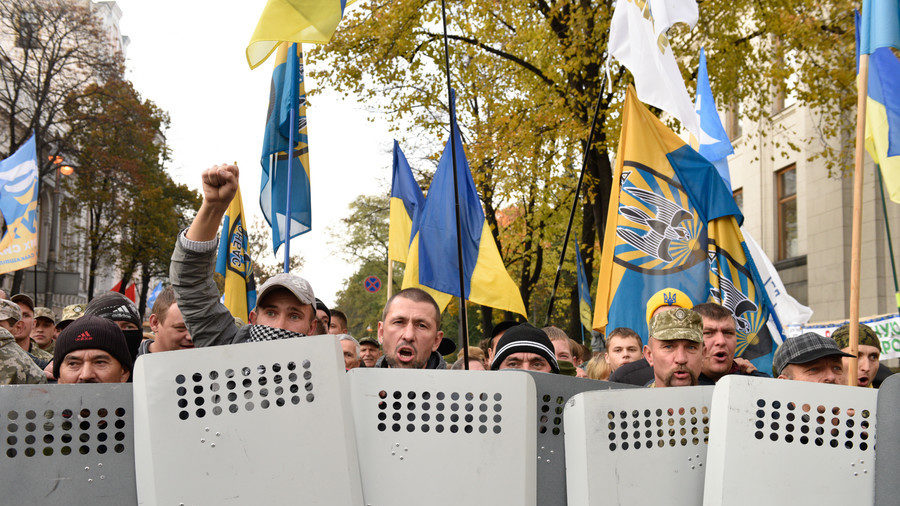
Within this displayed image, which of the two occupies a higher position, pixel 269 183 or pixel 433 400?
pixel 269 183

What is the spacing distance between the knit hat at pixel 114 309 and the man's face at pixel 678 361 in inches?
119

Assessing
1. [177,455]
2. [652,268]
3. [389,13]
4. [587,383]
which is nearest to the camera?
[177,455]

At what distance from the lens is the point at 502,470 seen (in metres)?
2.64

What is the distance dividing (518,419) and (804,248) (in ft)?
68.0

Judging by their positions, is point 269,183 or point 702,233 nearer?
point 702,233

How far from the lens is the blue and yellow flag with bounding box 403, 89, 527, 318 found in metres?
7.14

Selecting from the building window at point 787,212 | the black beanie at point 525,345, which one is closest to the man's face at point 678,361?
the black beanie at point 525,345

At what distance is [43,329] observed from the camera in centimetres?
781

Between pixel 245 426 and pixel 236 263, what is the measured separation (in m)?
6.00

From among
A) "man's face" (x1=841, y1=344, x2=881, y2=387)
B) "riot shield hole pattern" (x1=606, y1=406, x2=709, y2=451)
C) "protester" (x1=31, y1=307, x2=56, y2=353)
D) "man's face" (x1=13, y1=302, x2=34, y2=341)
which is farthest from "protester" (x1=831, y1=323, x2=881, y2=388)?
"protester" (x1=31, y1=307, x2=56, y2=353)

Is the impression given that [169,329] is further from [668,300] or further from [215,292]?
[668,300]

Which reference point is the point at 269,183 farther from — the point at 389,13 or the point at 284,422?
the point at 389,13

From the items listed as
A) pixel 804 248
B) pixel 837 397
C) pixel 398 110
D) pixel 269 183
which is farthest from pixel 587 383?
pixel 804 248

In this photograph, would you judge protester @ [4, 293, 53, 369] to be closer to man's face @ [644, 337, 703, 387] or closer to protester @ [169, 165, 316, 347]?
protester @ [169, 165, 316, 347]
